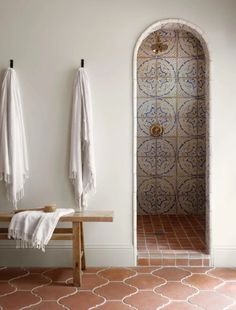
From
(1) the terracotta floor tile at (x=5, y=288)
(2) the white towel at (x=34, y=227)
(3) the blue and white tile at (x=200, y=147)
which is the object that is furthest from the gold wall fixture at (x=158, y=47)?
(1) the terracotta floor tile at (x=5, y=288)

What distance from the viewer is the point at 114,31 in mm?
3631

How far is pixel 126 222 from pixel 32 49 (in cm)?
183

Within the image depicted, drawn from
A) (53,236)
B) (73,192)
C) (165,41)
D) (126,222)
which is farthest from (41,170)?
(165,41)

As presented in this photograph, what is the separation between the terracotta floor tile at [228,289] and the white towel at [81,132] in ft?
4.62

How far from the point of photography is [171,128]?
5465 mm

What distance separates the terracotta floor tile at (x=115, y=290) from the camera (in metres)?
2.99

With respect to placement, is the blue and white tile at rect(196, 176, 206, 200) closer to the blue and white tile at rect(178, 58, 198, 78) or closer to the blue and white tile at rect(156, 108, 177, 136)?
the blue and white tile at rect(156, 108, 177, 136)

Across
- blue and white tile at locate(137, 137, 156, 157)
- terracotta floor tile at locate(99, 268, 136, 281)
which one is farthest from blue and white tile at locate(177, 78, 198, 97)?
terracotta floor tile at locate(99, 268, 136, 281)

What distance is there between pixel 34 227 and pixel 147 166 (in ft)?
8.51

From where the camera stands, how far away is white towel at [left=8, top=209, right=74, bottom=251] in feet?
10.3

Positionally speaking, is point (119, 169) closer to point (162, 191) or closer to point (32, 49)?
point (32, 49)

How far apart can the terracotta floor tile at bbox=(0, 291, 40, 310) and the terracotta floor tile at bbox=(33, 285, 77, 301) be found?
66 millimetres

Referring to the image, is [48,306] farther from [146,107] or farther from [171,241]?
Result: [146,107]

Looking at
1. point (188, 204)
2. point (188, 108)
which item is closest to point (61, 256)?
point (188, 204)
